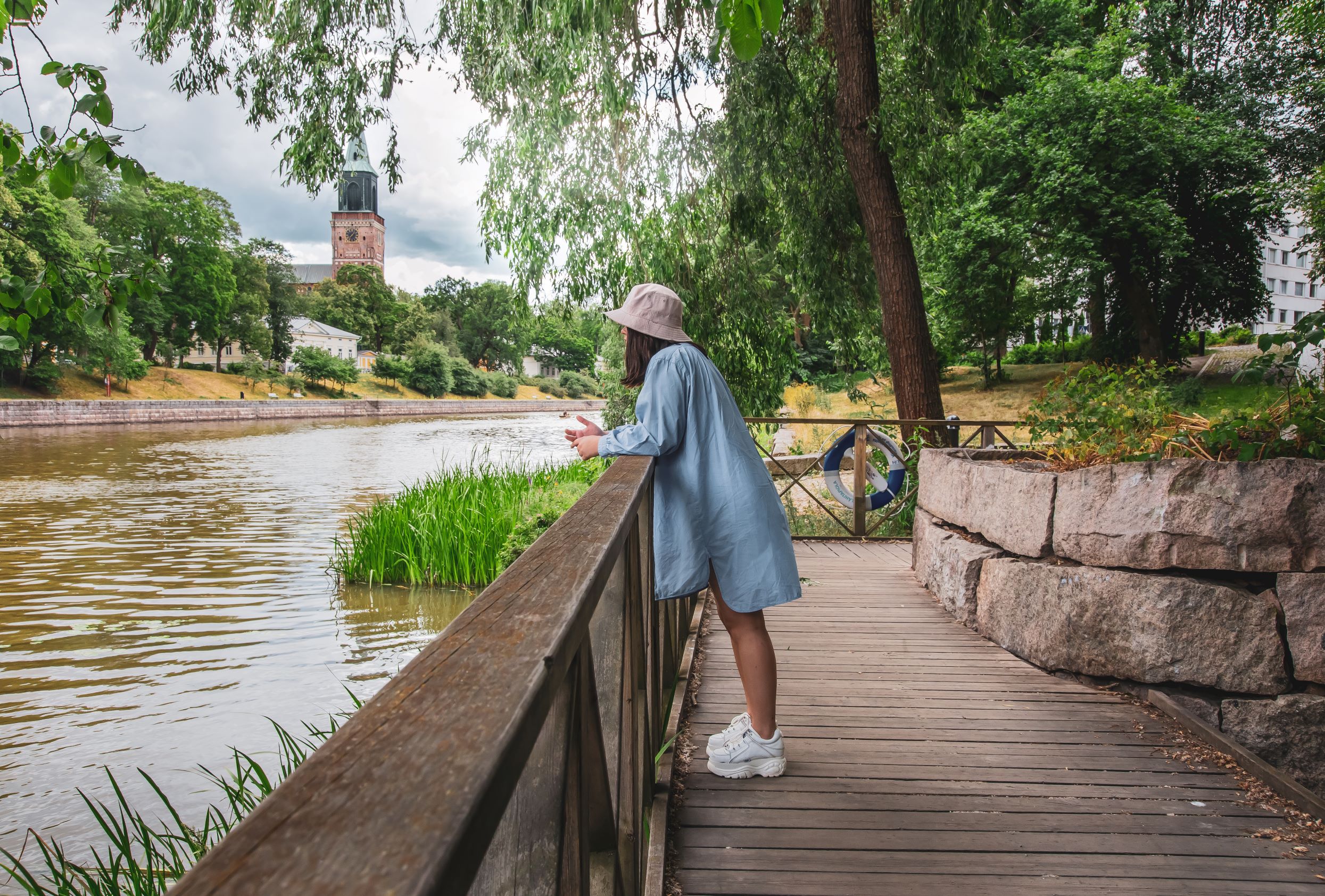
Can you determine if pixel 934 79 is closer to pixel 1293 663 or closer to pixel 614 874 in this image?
pixel 1293 663

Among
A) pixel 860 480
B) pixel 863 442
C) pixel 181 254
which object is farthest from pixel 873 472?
pixel 181 254

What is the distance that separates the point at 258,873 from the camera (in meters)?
0.49

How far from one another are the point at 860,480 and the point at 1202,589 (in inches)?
185

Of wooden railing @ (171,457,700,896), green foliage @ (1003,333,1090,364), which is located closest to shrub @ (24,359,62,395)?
green foliage @ (1003,333,1090,364)

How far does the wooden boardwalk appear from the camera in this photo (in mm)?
2285

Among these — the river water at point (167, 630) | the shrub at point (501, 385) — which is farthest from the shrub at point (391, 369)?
the river water at point (167, 630)

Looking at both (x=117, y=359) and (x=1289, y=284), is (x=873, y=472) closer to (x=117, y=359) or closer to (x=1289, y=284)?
(x=117, y=359)

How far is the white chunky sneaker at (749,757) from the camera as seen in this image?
2816 millimetres

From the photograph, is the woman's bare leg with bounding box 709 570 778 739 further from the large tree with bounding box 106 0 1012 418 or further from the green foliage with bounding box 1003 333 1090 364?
the green foliage with bounding box 1003 333 1090 364

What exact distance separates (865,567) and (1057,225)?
19.3m

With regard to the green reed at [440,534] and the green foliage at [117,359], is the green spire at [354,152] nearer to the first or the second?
the green reed at [440,534]

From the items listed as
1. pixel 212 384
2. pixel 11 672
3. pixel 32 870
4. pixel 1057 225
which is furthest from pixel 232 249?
pixel 32 870

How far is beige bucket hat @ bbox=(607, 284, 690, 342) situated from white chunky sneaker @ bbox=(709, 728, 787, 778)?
132cm

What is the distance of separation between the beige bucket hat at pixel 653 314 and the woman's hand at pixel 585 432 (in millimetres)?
335
